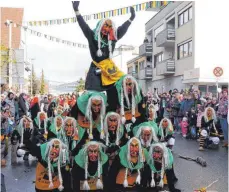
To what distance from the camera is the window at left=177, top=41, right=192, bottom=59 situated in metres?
22.8

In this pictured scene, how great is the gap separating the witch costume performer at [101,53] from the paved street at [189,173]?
2095 mm

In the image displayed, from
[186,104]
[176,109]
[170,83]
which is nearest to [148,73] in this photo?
[170,83]

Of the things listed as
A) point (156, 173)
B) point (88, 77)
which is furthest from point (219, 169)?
point (88, 77)

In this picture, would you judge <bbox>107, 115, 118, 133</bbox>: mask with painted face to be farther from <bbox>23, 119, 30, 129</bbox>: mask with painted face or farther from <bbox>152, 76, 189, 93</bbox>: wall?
<bbox>152, 76, 189, 93</bbox>: wall

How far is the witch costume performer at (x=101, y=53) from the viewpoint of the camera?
19.0 ft

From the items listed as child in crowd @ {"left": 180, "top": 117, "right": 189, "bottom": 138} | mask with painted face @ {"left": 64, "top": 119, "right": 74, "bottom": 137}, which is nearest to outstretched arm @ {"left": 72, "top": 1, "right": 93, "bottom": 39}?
mask with painted face @ {"left": 64, "top": 119, "right": 74, "bottom": 137}

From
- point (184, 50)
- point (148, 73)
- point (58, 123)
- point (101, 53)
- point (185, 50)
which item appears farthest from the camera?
point (148, 73)

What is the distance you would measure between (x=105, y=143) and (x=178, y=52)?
2103 centimetres

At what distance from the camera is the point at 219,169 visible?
23.9 feet

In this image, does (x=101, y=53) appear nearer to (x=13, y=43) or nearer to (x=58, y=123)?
(x=58, y=123)

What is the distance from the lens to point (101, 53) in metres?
5.85

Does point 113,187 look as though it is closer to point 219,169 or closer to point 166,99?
point 219,169

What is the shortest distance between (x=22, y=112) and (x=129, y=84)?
7.95 metres

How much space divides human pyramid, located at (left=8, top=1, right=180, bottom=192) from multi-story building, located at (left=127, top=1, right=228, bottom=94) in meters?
13.0
